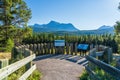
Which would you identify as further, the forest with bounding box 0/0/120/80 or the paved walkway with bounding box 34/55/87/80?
the forest with bounding box 0/0/120/80

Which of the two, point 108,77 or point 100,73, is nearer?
point 108,77

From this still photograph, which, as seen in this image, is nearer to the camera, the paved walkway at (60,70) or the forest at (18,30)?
the paved walkway at (60,70)

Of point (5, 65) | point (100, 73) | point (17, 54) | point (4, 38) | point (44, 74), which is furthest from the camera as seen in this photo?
point (4, 38)

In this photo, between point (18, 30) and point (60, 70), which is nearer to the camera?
point (60, 70)

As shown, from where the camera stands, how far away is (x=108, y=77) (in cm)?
839

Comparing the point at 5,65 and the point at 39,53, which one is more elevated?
the point at 5,65

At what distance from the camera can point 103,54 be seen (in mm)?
13539

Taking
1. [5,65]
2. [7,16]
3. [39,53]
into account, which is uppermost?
[7,16]

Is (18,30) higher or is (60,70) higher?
(18,30)

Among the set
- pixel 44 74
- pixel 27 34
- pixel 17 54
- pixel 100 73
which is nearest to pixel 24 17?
pixel 27 34

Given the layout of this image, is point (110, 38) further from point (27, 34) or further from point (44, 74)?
point (44, 74)

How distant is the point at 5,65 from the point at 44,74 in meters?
6.41

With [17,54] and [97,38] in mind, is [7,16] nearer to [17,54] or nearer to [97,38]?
[97,38]

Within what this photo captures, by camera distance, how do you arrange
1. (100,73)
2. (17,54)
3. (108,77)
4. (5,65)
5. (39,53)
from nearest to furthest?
1. (5,65)
2. (108,77)
3. (100,73)
4. (17,54)
5. (39,53)
